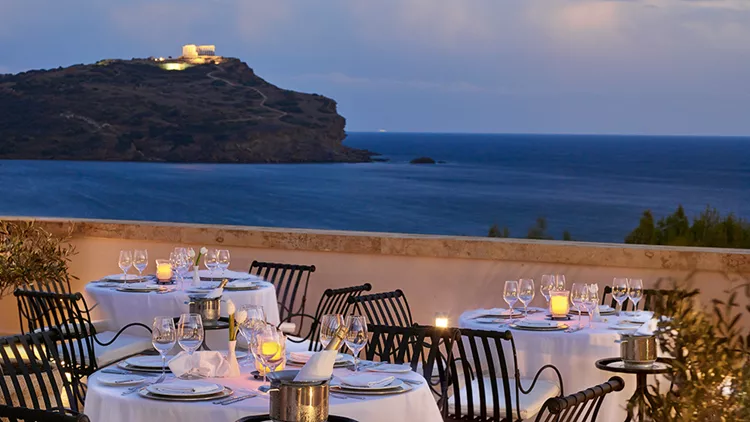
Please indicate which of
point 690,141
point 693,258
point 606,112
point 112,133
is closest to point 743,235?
point 693,258

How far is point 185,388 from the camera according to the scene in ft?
11.8

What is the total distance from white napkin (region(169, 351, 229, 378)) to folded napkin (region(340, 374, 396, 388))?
0.43 m

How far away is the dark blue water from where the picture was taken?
1737 inches

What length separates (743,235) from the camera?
1027cm

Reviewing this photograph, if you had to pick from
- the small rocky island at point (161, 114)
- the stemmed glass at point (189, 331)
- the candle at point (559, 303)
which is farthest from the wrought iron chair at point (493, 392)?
the small rocky island at point (161, 114)

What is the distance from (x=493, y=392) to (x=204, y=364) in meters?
1.44

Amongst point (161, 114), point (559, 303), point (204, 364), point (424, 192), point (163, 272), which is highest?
point (161, 114)

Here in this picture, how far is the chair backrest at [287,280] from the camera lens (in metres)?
7.60

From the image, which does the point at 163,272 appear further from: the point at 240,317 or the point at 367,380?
the point at 367,380

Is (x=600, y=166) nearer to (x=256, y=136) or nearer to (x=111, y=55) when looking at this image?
(x=256, y=136)

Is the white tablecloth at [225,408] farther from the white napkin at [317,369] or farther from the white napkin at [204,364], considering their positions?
the white napkin at [317,369]

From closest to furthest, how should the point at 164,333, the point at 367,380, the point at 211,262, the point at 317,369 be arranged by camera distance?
the point at 317,369
the point at 164,333
the point at 367,380
the point at 211,262

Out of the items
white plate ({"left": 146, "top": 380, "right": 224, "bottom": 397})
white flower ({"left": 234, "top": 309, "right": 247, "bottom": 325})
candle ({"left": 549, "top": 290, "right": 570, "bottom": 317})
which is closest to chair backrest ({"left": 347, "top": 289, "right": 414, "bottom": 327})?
candle ({"left": 549, "top": 290, "right": 570, "bottom": 317})

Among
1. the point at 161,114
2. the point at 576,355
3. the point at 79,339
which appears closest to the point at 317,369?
the point at 576,355
